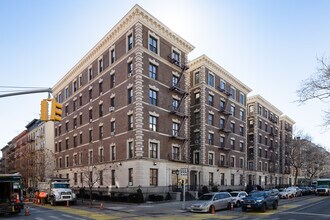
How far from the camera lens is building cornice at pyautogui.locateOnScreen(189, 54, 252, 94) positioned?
51.2 m

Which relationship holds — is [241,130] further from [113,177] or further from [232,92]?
[113,177]

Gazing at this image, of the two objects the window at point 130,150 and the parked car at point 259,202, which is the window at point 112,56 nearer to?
the window at point 130,150

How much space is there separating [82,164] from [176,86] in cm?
2036

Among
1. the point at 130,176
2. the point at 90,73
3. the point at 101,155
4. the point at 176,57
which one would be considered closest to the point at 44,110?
the point at 130,176

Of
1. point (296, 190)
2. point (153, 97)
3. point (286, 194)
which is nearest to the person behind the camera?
point (153, 97)

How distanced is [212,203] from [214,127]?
28.8 metres

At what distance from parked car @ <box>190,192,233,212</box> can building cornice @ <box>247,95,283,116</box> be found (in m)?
48.7

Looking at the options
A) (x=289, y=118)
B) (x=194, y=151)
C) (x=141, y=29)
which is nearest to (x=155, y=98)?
(x=141, y=29)

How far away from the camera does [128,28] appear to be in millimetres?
39969

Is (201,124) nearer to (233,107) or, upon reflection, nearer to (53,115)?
(233,107)

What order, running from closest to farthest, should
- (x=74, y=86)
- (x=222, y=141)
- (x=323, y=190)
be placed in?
(x=323, y=190)
(x=222, y=141)
(x=74, y=86)

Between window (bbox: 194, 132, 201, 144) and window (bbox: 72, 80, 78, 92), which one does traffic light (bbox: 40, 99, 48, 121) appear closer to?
window (bbox: 194, 132, 201, 144)

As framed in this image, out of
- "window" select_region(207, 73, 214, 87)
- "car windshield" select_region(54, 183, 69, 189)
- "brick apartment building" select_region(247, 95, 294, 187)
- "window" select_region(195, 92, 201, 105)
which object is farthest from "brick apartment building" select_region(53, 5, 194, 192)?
"brick apartment building" select_region(247, 95, 294, 187)

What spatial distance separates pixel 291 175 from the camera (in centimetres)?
10081
